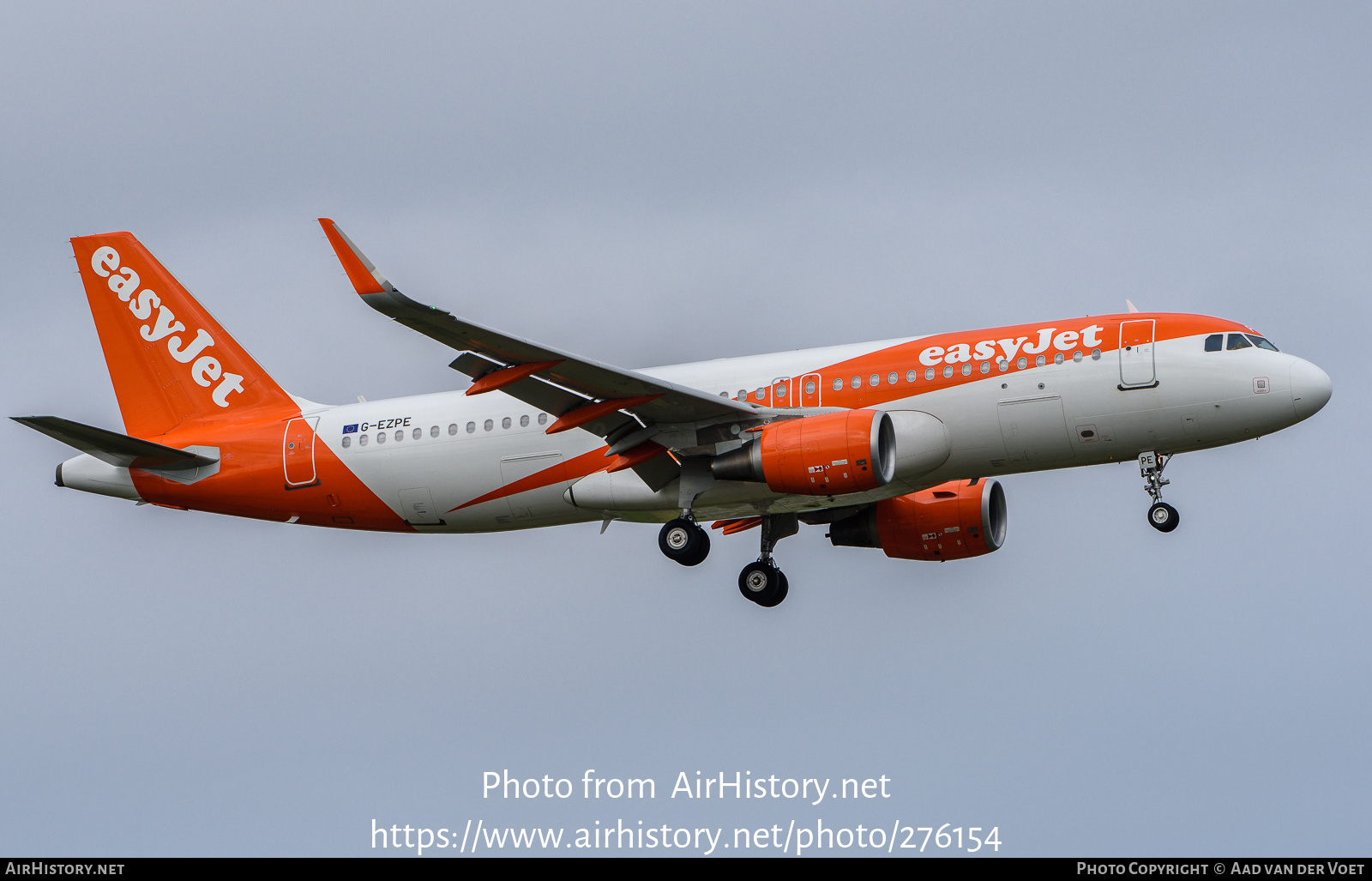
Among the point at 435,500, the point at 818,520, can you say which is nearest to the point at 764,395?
the point at 818,520

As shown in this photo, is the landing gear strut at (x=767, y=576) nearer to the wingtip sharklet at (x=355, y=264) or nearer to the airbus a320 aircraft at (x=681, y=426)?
the airbus a320 aircraft at (x=681, y=426)

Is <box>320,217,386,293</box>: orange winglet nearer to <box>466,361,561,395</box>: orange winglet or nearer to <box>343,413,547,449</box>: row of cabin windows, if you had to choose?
<box>466,361,561,395</box>: orange winglet

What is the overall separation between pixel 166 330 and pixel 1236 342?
24.4 m

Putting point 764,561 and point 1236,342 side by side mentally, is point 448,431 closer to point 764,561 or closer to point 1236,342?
point 764,561

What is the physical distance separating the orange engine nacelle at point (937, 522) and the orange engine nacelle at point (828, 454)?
561 centimetres

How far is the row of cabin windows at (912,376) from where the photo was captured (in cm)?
2939

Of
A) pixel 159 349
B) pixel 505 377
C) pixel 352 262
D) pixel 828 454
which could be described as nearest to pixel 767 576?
pixel 828 454

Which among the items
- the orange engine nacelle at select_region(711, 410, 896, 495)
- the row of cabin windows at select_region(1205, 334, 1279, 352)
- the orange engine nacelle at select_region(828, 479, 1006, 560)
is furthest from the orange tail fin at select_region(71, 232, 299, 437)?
the row of cabin windows at select_region(1205, 334, 1279, 352)

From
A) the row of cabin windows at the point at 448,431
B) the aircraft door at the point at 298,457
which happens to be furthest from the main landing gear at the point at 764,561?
the aircraft door at the point at 298,457

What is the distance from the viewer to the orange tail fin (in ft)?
118

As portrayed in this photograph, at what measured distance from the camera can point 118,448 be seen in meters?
33.1

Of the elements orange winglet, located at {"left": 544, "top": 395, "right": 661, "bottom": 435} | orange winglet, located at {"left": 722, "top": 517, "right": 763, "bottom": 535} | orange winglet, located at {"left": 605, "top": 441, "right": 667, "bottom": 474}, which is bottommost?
orange winglet, located at {"left": 722, "top": 517, "right": 763, "bottom": 535}

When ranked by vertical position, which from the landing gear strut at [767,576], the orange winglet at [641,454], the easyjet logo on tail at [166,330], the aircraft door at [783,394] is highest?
the easyjet logo on tail at [166,330]

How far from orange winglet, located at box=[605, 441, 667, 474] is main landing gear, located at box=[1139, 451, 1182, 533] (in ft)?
31.3
